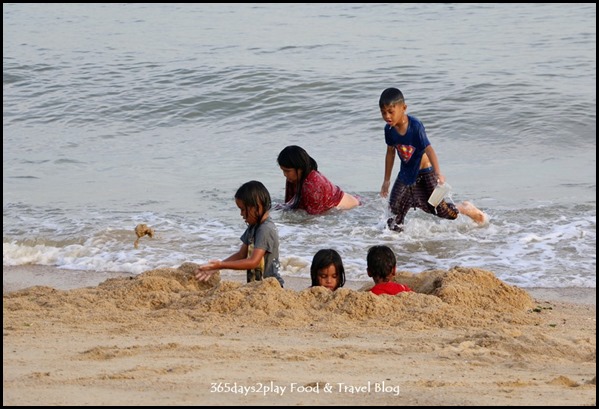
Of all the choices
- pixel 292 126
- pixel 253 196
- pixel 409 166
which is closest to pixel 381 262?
pixel 253 196

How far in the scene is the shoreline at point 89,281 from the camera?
6.37 meters

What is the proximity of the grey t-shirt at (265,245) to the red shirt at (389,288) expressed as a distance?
657mm

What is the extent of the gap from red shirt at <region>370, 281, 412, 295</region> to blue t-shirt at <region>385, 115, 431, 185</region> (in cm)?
243

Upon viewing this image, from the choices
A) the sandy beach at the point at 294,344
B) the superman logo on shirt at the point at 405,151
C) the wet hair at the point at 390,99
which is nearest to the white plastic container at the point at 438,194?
the superman logo on shirt at the point at 405,151

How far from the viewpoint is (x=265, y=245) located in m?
5.59

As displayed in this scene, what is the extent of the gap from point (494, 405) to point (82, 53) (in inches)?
671

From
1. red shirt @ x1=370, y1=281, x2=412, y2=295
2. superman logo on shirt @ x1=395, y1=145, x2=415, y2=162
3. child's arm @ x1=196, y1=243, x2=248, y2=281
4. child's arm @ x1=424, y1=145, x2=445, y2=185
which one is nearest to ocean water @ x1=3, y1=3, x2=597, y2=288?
child's arm @ x1=424, y1=145, x2=445, y2=185

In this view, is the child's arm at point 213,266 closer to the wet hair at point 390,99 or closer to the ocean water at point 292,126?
the ocean water at point 292,126

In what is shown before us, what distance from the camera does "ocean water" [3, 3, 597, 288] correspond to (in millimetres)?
7949

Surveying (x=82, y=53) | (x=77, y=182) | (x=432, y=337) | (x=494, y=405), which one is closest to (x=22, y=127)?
(x=77, y=182)

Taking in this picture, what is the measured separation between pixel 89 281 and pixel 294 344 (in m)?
3.02

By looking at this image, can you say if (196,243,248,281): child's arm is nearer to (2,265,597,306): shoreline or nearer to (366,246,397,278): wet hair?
(366,246,397,278): wet hair

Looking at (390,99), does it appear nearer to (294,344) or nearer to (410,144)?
(410,144)

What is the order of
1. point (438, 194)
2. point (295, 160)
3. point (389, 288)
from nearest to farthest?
point (389, 288)
point (438, 194)
point (295, 160)
